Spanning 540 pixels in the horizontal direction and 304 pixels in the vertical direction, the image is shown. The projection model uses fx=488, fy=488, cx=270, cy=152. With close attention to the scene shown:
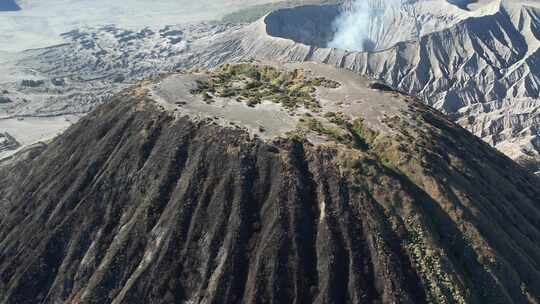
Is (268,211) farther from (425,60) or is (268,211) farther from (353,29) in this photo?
(353,29)

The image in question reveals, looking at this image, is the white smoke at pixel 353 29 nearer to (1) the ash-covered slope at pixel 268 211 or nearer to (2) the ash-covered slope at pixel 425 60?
(2) the ash-covered slope at pixel 425 60

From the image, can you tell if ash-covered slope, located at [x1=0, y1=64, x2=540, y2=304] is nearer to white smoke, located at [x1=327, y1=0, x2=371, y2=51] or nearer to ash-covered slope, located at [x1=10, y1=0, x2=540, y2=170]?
ash-covered slope, located at [x1=10, y1=0, x2=540, y2=170]

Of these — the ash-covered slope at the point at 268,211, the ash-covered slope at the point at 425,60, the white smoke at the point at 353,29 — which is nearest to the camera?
the ash-covered slope at the point at 268,211

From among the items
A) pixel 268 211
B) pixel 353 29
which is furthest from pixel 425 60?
pixel 268 211

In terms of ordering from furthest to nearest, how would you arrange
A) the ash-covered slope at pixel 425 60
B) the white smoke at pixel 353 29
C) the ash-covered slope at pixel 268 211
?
the white smoke at pixel 353 29, the ash-covered slope at pixel 425 60, the ash-covered slope at pixel 268 211

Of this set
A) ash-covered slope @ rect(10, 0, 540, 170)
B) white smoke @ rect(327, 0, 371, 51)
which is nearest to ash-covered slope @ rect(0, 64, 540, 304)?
ash-covered slope @ rect(10, 0, 540, 170)

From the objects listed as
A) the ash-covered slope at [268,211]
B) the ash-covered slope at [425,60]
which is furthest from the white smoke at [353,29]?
the ash-covered slope at [268,211]
